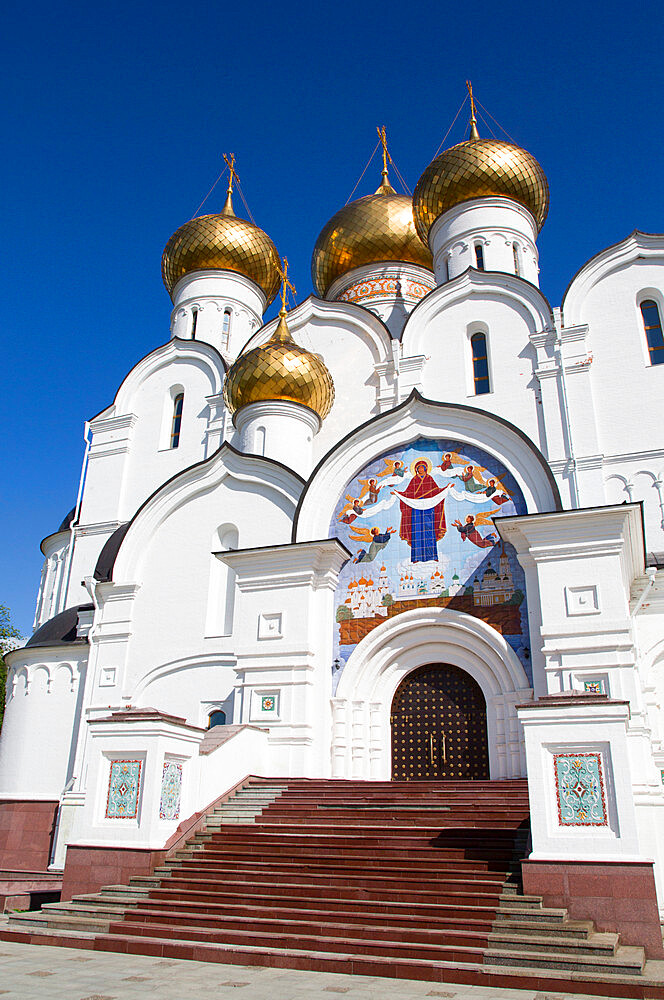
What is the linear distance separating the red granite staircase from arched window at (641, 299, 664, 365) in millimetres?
7035

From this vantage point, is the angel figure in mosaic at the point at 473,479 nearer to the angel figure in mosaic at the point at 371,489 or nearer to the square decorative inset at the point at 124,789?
the angel figure in mosaic at the point at 371,489

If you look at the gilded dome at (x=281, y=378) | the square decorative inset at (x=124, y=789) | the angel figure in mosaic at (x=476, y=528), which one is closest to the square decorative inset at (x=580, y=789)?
the square decorative inset at (x=124, y=789)

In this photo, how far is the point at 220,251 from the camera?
17.8 metres

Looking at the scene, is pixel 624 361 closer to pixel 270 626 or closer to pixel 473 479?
pixel 473 479

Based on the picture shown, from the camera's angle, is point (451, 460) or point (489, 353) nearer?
point (451, 460)

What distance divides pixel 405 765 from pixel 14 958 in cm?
539

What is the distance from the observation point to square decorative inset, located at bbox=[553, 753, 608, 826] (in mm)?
5465

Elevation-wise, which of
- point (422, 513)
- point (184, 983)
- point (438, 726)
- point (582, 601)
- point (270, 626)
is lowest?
point (184, 983)

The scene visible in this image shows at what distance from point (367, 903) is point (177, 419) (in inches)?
456

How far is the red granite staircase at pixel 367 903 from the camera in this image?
15.0ft

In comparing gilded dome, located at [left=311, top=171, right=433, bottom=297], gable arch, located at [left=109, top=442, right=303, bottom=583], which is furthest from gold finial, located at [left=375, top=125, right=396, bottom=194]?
gable arch, located at [left=109, top=442, right=303, bottom=583]

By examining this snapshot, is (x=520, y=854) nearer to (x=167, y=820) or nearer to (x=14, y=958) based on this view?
(x=167, y=820)

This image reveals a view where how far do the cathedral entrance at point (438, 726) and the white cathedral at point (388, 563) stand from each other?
0.10 feet

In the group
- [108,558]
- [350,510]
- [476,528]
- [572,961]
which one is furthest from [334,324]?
[572,961]
